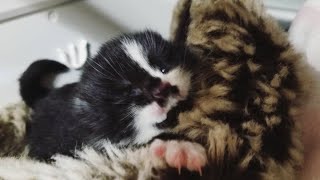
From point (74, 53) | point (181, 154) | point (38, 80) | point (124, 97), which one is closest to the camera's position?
point (181, 154)

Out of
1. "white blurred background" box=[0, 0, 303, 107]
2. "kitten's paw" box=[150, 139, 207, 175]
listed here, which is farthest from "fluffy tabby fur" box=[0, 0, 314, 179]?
Answer: "white blurred background" box=[0, 0, 303, 107]

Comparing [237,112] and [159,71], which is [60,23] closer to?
[159,71]

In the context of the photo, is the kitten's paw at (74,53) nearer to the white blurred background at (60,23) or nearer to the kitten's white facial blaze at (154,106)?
the white blurred background at (60,23)

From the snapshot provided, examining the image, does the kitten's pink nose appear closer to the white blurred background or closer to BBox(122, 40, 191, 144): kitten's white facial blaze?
BBox(122, 40, 191, 144): kitten's white facial blaze

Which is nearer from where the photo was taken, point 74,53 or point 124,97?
point 124,97

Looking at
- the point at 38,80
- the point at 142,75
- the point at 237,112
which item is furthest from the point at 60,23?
the point at 237,112

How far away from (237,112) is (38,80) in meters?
0.45

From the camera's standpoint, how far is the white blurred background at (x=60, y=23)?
0.97m

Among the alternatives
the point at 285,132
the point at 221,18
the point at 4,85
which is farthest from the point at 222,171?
the point at 4,85

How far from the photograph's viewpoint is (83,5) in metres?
1.07

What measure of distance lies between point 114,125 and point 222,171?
172mm

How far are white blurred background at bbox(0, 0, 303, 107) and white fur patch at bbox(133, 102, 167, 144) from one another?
1.43 feet

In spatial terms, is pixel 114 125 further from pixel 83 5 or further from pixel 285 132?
pixel 83 5

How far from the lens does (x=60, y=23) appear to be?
3.42ft
